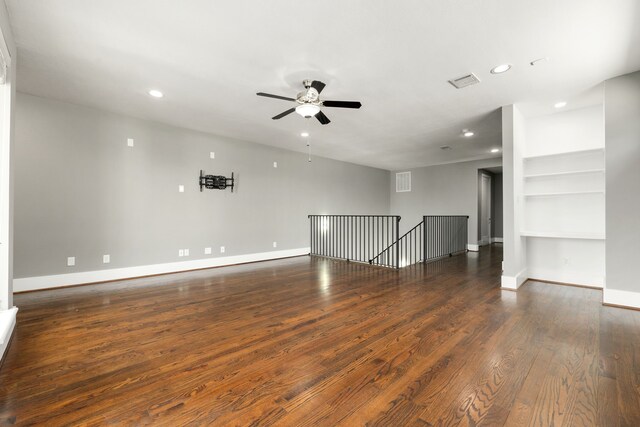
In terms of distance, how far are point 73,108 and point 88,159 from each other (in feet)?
2.58

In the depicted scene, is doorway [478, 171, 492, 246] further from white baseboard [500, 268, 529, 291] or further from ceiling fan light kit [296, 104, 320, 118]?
ceiling fan light kit [296, 104, 320, 118]

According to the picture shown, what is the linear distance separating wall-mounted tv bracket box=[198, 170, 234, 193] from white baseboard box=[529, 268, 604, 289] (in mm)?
5986

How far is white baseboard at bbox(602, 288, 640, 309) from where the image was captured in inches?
129

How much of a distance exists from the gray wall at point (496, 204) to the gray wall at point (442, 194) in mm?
2188

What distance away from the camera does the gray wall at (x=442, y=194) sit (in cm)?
845

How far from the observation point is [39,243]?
4.02 m

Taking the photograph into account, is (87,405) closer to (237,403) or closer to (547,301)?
(237,403)

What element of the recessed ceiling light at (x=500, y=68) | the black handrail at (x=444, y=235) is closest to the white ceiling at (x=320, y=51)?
the recessed ceiling light at (x=500, y=68)

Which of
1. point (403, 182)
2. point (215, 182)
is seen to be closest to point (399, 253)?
point (403, 182)

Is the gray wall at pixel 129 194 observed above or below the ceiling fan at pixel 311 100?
below

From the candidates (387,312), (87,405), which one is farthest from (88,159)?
(387,312)

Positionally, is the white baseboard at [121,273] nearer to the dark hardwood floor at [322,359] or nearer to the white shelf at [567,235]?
the dark hardwood floor at [322,359]

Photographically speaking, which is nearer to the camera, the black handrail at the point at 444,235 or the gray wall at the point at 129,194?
the gray wall at the point at 129,194

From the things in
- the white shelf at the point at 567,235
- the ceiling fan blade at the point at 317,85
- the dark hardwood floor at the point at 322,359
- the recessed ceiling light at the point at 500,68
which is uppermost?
the recessed ceiling light at the point at 500,68
